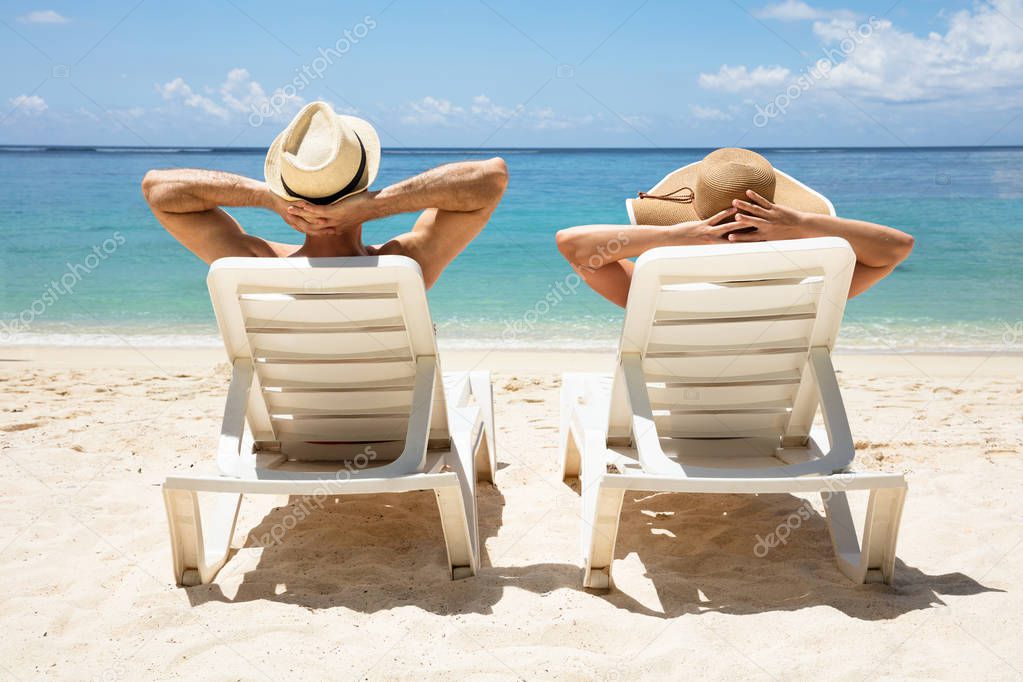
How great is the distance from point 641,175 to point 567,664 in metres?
34.3

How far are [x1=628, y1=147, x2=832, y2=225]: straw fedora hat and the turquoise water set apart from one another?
4.87 m

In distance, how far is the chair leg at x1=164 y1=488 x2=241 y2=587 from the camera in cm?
278

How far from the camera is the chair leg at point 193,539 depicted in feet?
9.11

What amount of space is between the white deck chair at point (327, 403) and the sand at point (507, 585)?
0.85 ft

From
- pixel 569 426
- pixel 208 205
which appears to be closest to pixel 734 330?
pixel 569 426

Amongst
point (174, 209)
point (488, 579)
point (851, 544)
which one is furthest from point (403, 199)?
point (851, 544)

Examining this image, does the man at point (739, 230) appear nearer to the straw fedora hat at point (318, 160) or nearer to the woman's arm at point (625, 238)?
the woman's arm at point (625, 238)

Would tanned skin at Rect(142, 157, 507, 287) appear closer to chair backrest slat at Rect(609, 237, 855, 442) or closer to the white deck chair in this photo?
the white deck chair

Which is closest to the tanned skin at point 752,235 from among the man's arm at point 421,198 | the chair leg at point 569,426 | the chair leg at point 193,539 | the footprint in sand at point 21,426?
the man's arm at point 421,198

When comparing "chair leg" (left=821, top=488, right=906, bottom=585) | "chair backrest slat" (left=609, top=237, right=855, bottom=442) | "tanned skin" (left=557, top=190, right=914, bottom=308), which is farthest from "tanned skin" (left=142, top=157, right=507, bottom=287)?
"chair leg" (left=821, top=488, right=906, bottom=585)

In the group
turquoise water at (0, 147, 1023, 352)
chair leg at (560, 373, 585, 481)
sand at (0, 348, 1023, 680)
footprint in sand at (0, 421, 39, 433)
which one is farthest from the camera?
turquoise water at (0, 147, 1023, 352)

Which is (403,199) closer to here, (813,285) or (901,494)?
(813,285)

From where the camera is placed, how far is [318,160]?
2908 millimetres

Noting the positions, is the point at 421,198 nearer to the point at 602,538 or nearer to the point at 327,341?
the point at 327,341
